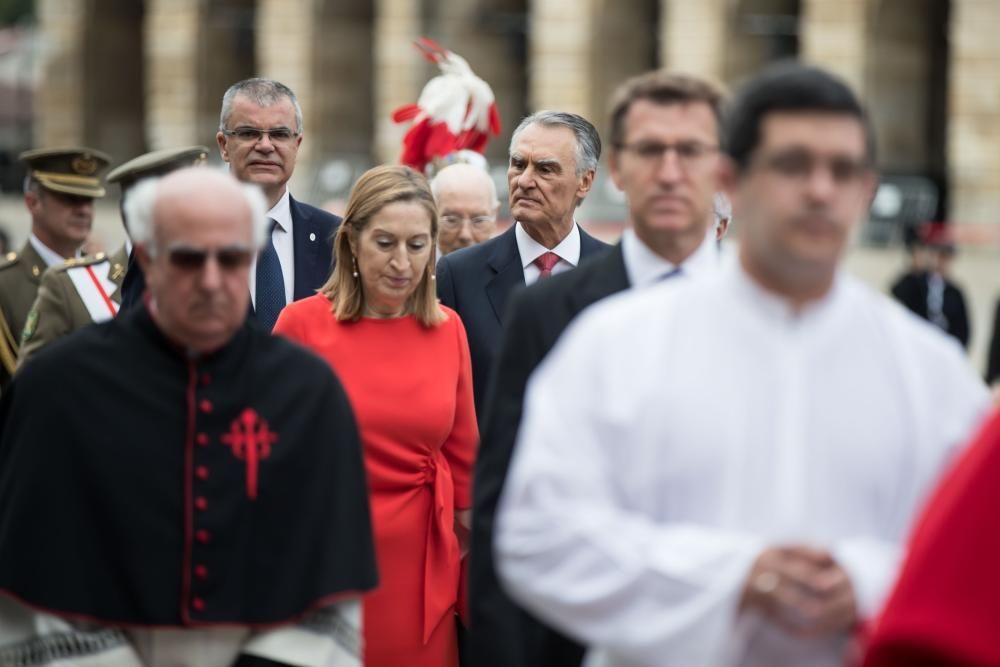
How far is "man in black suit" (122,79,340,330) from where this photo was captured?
7.60m

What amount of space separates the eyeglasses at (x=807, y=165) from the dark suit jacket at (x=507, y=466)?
1.03 m

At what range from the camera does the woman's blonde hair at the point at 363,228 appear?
6242 mm

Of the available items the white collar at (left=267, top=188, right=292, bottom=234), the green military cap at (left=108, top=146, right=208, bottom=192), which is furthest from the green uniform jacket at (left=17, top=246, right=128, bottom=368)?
the white collar at (left=267, top=188, right=292, bottom=234)

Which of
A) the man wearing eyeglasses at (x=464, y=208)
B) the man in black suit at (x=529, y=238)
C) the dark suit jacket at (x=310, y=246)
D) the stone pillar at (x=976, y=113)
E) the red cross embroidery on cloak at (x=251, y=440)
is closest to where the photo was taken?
the red cross embroidery on cloak at (x=251, y=440)

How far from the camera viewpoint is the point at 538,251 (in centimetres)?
730

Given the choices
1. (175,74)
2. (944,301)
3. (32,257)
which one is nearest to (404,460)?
(32,257)

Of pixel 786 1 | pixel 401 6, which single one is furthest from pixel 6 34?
pixel 786 1

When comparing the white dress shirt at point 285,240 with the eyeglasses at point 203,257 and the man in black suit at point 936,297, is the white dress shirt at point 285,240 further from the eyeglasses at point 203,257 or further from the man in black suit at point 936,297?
the man in black suit at point 936,297

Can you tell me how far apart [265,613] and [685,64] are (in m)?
26.6

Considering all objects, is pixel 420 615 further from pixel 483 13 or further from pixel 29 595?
pixel 483 13

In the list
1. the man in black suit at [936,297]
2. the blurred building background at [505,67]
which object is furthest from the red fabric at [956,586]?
the blurred building background at [505,67]

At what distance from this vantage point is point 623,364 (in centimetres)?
369

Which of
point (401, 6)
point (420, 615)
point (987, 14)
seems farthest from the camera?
point (401, 6)

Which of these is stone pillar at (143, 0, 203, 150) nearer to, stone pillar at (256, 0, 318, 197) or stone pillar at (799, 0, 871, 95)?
stone pillar at (256, 0, 318, 197)
